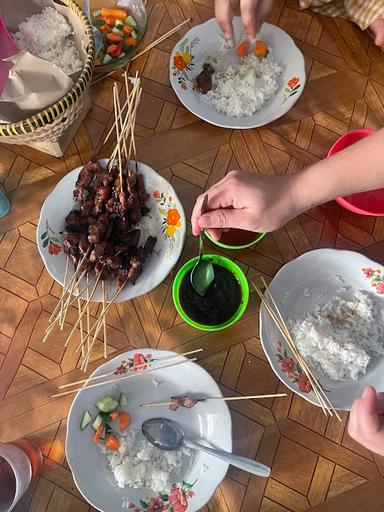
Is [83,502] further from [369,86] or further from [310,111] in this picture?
[369,86]

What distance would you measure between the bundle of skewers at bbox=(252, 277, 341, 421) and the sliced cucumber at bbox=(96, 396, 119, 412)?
20.0 inches

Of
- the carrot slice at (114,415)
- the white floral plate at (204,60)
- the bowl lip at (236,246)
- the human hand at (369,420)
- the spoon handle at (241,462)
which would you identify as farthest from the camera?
the white floral plate at (204,60)

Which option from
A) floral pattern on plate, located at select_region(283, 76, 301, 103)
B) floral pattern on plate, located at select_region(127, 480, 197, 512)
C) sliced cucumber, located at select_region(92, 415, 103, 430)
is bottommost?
floral pattern on plate, located at select_region(127, 480, 197, 512)

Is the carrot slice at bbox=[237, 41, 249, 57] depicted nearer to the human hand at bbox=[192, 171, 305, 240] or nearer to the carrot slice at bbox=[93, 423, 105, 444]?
the human hand at bbox=[192, 171, 305, 240]

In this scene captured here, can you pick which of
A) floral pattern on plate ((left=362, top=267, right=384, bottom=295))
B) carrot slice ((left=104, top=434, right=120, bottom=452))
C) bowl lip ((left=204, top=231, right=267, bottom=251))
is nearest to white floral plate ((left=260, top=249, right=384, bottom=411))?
floral pattern on plate ((left=362, top=267, right=384, bottom=295))

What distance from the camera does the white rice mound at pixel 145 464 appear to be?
1354 millimetres

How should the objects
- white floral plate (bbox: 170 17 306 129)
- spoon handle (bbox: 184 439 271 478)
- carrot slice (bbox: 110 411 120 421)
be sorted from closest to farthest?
spoon handle (bbox: 184 439 271 478)
carrot slice (bbox: 110 411 120 421)
white floral plate (bbox: 170 17 306 129)

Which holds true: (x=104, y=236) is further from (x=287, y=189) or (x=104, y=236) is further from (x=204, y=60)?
(x=204, y=60)

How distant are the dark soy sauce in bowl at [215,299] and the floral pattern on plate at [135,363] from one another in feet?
0.57

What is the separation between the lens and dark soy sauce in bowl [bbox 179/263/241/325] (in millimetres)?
1444

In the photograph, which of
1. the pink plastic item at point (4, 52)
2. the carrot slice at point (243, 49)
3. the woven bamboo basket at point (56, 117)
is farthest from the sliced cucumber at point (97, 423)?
the carrot slice at point (243, 49)

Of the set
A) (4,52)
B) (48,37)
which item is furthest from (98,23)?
(4,52)

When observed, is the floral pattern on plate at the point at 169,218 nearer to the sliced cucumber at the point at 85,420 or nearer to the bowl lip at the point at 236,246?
the bowl lip at the point at 236,246

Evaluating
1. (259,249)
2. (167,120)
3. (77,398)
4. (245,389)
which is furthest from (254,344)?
(167,120)
